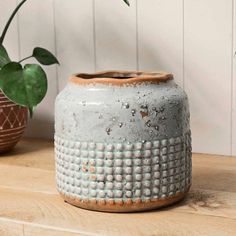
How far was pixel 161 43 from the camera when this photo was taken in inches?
42.5

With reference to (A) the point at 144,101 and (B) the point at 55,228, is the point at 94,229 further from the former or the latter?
(A) the point at 144,101

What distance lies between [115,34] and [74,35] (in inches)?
4.2

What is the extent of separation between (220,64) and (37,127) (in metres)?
0.50

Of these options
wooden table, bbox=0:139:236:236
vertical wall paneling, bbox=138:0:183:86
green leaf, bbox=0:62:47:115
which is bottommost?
wooden table, bbox=0:139:236:236

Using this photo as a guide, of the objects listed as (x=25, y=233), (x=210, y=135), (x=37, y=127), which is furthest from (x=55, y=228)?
(x=37, y=127)

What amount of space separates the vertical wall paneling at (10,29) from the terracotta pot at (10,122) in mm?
218

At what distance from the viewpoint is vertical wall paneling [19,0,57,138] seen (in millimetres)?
1192

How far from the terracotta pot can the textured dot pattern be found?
339 millimetres

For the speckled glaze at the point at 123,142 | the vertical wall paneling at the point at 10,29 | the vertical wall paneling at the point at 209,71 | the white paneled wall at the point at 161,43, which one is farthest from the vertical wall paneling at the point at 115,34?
the speckled glaze at the point at 123,142

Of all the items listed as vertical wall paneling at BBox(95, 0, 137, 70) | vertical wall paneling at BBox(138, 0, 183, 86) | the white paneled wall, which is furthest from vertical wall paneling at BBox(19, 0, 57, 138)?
vertical wall paneling at BBox(138, 0, 183, 86)

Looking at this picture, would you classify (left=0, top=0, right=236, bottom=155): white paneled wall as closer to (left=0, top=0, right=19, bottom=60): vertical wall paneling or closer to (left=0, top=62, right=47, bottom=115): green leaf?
(left=0, top=0, right=19, bottom=60): vertical wall paneling

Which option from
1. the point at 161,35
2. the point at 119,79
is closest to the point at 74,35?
the point at 161,35

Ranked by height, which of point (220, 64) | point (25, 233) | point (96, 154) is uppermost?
point (220, 64)

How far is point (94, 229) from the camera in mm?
678
